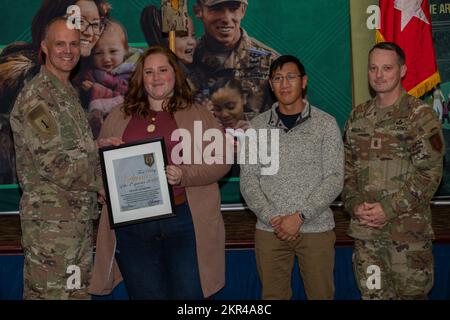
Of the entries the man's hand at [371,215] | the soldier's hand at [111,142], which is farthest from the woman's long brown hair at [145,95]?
the man's hand at [371,215]

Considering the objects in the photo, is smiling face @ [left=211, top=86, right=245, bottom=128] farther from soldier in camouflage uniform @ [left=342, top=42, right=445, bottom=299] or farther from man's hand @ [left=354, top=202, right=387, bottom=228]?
man's hand @ [left=354, top=202, right=387, bottom=228]

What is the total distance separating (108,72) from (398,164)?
10.6ft

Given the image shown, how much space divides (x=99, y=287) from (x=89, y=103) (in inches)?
107

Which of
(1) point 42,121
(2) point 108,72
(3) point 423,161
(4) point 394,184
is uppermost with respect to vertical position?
(2) point 108,72

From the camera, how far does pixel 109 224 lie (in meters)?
2.87

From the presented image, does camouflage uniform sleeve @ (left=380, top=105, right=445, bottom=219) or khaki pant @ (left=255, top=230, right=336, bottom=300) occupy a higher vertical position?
camouflage uniform sleeve @ (left=380, top=105, right=445, bottom=219)

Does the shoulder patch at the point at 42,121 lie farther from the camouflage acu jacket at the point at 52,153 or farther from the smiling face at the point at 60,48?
the smiling face at the point at 60,48

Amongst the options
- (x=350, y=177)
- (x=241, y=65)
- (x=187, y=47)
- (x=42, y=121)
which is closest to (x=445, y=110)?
(x=241, y=65)

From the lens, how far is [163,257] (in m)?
2.78

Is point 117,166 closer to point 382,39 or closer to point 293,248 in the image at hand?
point 293,248

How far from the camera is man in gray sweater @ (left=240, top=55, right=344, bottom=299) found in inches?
114

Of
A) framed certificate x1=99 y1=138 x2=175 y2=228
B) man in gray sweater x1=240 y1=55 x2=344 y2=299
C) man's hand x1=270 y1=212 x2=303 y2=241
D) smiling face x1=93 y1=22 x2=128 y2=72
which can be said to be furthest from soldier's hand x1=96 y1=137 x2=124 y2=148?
smiling face x1=93 y1=22 x2=128 y2=72

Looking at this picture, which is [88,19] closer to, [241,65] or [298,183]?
[241,65]

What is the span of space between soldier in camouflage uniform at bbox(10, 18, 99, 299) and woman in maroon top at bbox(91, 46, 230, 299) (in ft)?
0.56
